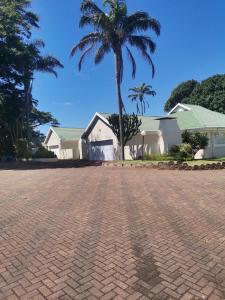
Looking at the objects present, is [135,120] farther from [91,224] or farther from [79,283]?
[79,283]

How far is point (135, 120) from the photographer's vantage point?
79.6 feet

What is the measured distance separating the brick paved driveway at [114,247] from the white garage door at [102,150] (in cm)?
1805

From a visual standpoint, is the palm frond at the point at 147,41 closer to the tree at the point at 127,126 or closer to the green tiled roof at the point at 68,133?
the tree at the point at 127,126

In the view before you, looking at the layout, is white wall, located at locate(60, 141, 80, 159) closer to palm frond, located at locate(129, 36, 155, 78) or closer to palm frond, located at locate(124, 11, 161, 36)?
palm frond, located at locate(129, 36, 155, 78)

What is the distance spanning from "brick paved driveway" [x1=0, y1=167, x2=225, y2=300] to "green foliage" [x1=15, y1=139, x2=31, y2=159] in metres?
21.1

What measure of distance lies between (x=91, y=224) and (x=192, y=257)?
246cm

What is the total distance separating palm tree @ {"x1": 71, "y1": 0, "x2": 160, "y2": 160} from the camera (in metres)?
22.0

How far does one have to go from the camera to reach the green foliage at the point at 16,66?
83.4ft

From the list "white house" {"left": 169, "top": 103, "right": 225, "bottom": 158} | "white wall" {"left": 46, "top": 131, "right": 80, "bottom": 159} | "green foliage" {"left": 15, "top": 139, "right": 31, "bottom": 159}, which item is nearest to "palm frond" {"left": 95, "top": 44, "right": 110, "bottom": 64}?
"white house" {"left": 169, "top": 103, "right": 225, "bottom": 158}

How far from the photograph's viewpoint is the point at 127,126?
2408 centimetres

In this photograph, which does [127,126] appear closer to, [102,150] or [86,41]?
[102,150]

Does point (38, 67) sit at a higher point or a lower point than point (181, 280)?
higher

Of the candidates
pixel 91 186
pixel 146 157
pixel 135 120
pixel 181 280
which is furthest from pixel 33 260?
pixel 135 120

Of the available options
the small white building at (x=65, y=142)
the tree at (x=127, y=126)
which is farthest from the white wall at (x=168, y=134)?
the small white building at (x=65, y=142)
